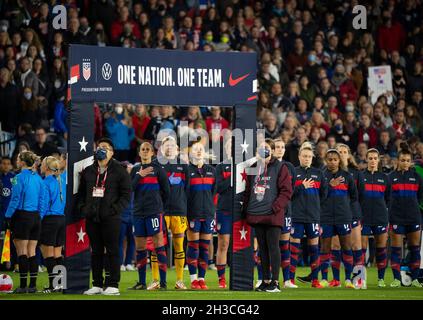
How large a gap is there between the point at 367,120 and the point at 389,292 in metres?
9.16

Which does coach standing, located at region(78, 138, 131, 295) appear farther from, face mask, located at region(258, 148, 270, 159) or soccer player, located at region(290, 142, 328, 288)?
soccer player, located at region(290, 142, 328, 288)

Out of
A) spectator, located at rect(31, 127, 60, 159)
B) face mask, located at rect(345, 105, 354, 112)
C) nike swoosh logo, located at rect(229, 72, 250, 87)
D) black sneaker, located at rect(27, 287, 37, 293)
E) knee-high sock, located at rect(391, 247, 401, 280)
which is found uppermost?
face mask, located at rect(345, 105, 354, 112)

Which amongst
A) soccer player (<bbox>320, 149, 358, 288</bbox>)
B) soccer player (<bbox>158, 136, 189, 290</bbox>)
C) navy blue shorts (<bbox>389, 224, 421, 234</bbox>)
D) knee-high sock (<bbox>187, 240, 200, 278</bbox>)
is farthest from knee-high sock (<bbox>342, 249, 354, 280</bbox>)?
soccer player (<bbox>158, 136, 189, 290</bbox>)

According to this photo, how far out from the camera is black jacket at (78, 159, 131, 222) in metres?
14.9

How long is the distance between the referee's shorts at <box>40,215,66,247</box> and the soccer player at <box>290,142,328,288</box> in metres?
3.91

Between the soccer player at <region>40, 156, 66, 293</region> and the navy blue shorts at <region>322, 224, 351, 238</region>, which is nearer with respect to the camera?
the soccer player at <region>40, 156, 66, 293</region>

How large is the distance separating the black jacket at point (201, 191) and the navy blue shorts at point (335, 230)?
80.3 inches

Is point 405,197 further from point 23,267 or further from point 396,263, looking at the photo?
point 23,267

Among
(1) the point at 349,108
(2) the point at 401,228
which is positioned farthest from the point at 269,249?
(1) the point at 349,108

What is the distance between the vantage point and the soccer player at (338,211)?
17453mm

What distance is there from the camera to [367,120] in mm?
25062

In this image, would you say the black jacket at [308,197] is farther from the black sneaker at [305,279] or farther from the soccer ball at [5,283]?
the soccer ball at [5,283]
